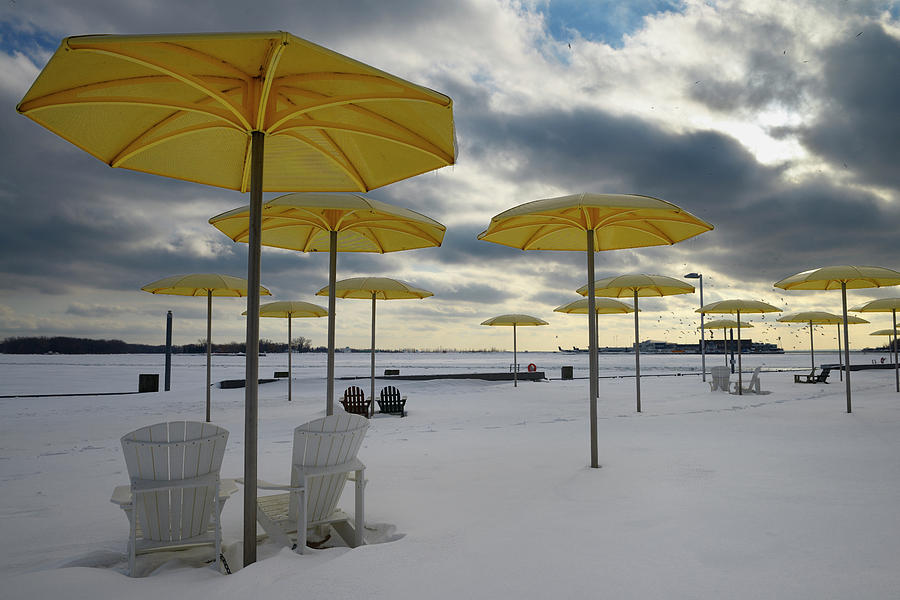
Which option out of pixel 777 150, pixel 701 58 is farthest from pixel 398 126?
pixel 777 150

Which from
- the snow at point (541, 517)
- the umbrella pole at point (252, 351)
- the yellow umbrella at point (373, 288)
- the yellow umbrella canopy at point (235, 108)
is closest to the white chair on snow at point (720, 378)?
the snow at point (541, 517)

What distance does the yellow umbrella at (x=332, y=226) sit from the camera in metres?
5.48

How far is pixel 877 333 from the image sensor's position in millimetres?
27844

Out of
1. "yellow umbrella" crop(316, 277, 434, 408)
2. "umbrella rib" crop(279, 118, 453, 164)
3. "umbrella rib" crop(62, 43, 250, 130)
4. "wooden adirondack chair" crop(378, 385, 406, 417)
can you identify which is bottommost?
"wooden adirondack chair" crop(378, 385, 406, 417)

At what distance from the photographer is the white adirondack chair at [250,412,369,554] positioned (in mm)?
3424

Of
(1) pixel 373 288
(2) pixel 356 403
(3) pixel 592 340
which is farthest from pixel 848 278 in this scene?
(2) pixel 356 403

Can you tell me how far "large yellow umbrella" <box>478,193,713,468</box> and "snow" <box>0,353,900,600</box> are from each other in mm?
1377

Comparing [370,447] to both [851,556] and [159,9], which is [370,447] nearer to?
[851,556]

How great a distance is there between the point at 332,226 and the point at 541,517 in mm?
4338

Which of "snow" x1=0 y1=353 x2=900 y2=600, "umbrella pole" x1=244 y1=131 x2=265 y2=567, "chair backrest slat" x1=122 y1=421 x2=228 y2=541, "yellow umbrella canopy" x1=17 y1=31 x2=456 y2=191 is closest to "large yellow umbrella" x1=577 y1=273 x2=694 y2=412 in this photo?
"snow" x1=0 y1=353 x2=900 y2=600

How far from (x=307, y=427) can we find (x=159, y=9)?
571cm

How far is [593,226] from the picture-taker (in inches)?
230

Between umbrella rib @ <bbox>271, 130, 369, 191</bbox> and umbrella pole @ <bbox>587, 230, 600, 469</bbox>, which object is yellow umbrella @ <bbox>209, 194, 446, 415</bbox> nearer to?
umbrella rib @ <bbox>271, 130, 369, 191</bbox>

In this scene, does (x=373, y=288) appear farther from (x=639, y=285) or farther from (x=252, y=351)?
(x=252, y=351)
